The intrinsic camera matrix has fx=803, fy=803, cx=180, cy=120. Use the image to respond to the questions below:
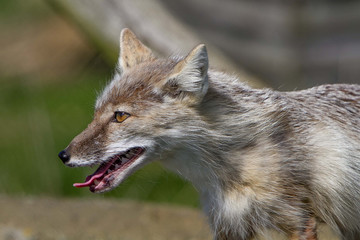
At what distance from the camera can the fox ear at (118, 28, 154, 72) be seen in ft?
19.5

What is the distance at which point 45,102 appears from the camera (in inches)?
538

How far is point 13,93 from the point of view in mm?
14609

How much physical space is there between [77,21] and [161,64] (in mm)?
3918

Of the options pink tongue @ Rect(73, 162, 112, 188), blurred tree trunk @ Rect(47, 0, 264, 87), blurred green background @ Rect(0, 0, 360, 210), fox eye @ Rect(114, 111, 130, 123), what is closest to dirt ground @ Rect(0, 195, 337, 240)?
blurred green background @ Rect(0, 0, 360, 210)

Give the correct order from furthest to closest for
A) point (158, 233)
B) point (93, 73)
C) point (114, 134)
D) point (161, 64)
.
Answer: point (93, 73) < point (158, 233) < point (161, 64) < point (114, 134)

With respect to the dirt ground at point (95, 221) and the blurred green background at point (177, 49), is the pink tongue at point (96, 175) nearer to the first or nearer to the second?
the dirt ground at point (95, 221)

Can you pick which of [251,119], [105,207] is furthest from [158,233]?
[251,119]

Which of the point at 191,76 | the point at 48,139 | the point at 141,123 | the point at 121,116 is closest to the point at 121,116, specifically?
the point at 121,116

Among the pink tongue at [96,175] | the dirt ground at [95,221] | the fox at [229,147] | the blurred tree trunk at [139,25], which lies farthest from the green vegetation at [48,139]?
the pink tongue at [96,175]

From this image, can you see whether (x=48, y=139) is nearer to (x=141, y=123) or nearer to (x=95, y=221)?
(x=95, y=221)

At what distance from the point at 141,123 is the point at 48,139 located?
20.5ft

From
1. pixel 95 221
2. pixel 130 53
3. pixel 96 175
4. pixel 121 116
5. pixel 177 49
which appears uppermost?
pixel 177 49

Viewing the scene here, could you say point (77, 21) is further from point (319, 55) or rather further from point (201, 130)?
point (201, 130)

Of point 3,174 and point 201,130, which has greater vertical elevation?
point 201,130
